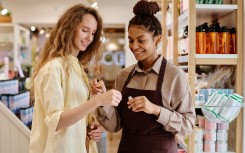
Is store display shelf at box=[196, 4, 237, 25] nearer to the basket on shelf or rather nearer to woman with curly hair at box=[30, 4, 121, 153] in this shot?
the basket on shelf

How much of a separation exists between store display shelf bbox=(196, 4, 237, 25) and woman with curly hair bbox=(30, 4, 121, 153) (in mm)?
930

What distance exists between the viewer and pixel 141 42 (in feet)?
4.85

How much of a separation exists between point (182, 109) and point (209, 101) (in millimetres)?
682

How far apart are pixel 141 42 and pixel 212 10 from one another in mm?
1057

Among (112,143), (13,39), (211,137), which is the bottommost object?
(112,143)

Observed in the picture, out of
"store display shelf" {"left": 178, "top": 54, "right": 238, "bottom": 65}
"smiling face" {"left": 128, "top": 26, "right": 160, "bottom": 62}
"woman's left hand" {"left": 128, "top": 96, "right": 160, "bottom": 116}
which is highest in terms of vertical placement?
"smiling face" {"left": 128, "top": 26, "right": 160, "bottom": 62}

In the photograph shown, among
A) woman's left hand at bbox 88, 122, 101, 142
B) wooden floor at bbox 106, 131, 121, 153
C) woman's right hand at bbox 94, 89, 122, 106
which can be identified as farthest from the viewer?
wooden floor at bbox 106, 131, 121, 153

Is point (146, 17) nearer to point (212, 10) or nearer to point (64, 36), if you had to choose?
point (64, 36)

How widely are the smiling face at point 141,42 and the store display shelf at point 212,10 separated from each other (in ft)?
2.78

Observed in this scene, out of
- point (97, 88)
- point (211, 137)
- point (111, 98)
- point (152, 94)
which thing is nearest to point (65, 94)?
point (97, 88)

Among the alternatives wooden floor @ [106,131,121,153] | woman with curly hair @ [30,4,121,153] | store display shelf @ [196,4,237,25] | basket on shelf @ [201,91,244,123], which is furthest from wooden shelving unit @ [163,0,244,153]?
wooden floor @ [106,131,121,153]

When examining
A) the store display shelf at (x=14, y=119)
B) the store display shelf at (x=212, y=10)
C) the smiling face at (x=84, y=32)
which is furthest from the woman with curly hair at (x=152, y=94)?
the store display shelf at (x=14, y=119)

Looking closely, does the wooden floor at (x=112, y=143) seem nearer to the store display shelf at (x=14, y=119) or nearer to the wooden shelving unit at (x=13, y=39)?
the store display shelf at (x=14, y=119)

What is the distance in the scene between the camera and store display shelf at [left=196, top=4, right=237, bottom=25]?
7.13ft
